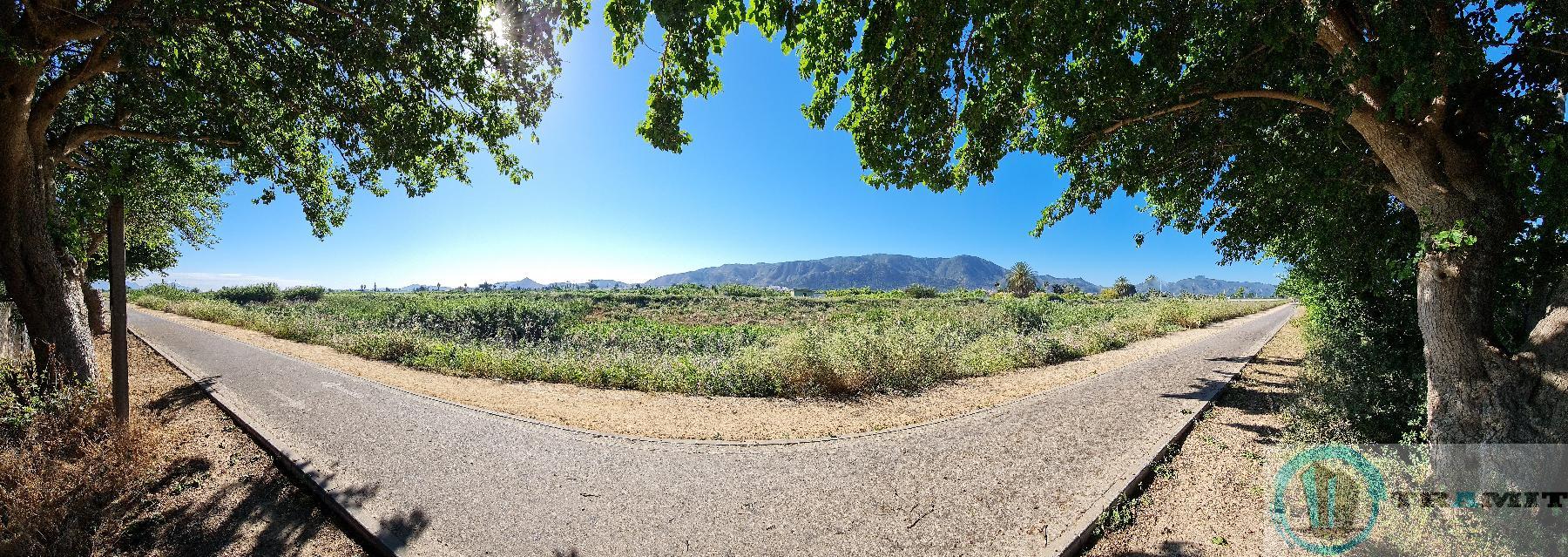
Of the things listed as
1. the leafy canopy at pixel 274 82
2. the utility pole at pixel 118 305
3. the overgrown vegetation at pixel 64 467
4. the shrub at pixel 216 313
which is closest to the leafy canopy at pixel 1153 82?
the leafy canopy at pixel 274 82

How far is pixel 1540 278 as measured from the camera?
13.4ft

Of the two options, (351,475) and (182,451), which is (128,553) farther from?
(182,451)

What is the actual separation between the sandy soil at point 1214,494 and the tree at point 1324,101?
1593mm

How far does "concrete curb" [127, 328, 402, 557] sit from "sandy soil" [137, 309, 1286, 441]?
2.36 m

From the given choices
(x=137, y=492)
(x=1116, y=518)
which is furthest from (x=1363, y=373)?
(x=137, y=492)

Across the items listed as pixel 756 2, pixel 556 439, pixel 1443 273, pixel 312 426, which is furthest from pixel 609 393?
pixel 1443 273

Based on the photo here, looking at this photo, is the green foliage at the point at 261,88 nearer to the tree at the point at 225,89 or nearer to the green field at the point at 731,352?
the tree at the point at 225,89

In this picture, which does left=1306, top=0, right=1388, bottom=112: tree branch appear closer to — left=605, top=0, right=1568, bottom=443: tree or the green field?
left=605, top=0, right=1568, bottom=443: tree

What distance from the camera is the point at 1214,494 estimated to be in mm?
4691

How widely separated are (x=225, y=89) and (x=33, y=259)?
12.2 ft

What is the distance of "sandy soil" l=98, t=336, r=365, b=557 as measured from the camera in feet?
13.1

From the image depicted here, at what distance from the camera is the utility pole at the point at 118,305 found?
5430 mm

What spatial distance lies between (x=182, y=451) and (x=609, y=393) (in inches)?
214

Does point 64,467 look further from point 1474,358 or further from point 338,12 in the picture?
point 1474,358
